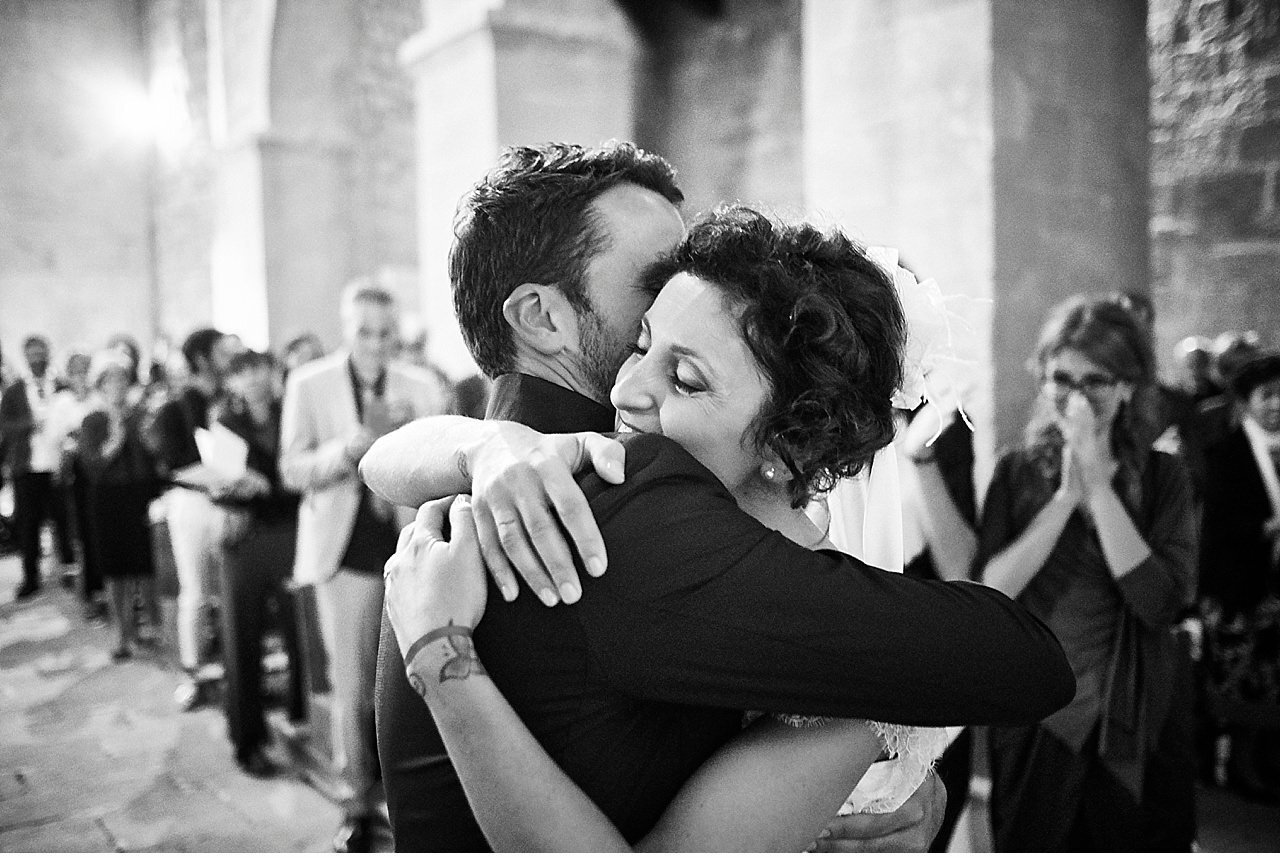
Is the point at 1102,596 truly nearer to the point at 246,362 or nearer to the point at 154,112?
the point at 246,362

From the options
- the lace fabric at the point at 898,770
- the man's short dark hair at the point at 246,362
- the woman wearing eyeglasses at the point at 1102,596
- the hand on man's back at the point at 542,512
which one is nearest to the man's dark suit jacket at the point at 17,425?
the man's short dark hair at the point at 246,362

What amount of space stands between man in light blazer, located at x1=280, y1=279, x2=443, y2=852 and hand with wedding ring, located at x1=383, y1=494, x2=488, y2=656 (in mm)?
2690

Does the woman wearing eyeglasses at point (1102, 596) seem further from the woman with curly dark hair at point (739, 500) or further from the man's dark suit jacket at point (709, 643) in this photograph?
the man's dark suit jacket at point (709, 643)

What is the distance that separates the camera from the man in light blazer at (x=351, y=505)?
3.74m

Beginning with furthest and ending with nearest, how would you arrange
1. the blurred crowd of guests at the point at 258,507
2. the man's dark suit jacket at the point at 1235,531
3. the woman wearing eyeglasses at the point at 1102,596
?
the blurred crowd of guests at the point at 258,507, the man's dark suit jacket at the point at 1235,531, the woman wearing eyeglasses at the point at 1102,596

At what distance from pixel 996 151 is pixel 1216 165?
1.75 m

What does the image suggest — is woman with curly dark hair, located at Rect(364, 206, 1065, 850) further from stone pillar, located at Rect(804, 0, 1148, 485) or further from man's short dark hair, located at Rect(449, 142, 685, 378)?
stone pillar, located at Rect(804, 0, 1148, 485)

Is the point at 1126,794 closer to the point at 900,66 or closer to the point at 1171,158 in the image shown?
the point at 900,66

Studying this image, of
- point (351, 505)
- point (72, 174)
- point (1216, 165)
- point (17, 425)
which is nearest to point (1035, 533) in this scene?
point (351, 505)

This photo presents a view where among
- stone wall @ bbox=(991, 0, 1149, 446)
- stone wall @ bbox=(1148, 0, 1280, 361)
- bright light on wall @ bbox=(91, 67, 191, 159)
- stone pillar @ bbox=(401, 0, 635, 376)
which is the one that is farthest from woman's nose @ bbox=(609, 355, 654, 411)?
bright light on wall @ bbox=(91, 67, 191, 159)

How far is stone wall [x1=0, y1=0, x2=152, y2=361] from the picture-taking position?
8.76 m

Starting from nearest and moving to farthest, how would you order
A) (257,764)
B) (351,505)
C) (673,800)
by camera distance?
(673,800)
(351,505)
(257,764)

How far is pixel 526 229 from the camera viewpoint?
4.30ft

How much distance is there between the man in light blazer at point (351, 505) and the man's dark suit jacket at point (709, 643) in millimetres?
2819
